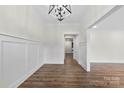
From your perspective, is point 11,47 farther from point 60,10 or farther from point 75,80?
point 75,80

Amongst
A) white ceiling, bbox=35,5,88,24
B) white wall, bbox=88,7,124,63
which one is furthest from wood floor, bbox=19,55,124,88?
white wall, bbox=88,7,124,63

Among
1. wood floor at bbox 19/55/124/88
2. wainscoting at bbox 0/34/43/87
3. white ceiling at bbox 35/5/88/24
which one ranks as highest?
white ceiling at bbox 35/5/88/24

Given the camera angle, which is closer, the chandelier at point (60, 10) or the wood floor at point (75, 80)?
the chandelier at point (60, 10)

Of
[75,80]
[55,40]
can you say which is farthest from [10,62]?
[55,40]

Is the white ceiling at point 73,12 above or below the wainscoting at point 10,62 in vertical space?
above

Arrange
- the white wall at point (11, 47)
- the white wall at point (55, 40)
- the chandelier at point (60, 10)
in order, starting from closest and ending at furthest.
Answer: the white wall at point (11, 47), the chandelier at point (60, 10), the white wall at point (55, 40)

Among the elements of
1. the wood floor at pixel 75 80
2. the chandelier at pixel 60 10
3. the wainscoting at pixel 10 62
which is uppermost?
the chandelier at pixel 60 10

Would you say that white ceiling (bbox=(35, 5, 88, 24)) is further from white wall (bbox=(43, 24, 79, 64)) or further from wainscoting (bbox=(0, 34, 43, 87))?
wainscoting (bbox=(0, 34, 43, 87))

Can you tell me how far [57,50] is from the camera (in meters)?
6.19

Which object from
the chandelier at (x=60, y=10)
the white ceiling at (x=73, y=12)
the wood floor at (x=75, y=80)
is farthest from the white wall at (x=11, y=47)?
the white ceiling at (x=73, y=12)

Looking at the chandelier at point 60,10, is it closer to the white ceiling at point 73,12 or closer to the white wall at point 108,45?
the white ceiling at point 73,12

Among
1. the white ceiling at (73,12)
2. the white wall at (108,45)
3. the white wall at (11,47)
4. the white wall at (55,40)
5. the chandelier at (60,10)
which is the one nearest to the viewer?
the white wall at (11,47)

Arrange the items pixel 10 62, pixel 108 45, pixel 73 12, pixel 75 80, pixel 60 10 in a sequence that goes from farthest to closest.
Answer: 1. pixel 108 45
2. pixel 73 12
3. pixel 75 80
4. pixel 60 10
5. pixel 10 62
